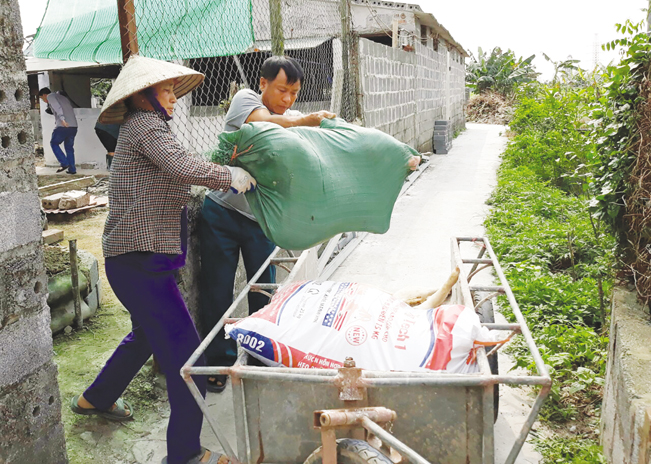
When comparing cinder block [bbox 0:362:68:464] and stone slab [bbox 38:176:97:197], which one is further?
stone slab [bbox 38:176:97:197]

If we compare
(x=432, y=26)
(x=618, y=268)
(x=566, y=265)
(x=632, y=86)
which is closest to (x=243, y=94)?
(x=632, y=86)

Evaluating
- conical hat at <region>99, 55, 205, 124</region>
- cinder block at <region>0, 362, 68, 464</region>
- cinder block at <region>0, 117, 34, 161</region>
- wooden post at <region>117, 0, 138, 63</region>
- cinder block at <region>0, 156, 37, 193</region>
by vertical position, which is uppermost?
wooden post at <region>117, 0, 138, 63</region>

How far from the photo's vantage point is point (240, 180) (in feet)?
7.24

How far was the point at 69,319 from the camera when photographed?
12.8 feet

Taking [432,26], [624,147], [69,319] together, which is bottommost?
[69,319]

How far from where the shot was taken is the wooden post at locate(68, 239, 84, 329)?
144 inches

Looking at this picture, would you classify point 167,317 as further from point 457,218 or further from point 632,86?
point 457,218

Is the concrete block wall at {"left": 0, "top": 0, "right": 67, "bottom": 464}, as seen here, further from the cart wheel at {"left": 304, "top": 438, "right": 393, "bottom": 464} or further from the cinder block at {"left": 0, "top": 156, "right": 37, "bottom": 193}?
the cart wheel at {"left": 304, "top": 438, "right": 393, "bottom": 464}

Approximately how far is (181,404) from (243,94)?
1.44 m

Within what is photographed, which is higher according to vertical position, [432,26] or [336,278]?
[432,26]

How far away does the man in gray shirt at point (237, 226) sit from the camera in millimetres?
2773

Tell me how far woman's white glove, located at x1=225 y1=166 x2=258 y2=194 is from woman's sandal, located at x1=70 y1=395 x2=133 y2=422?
1.31 m

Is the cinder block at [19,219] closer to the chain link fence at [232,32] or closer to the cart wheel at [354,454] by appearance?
the chain link fence at [232,32]

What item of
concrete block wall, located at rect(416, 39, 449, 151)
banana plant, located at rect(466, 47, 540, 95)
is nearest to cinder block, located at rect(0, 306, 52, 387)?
concrete block wall, located at rect(416, 39, 449, 151)
